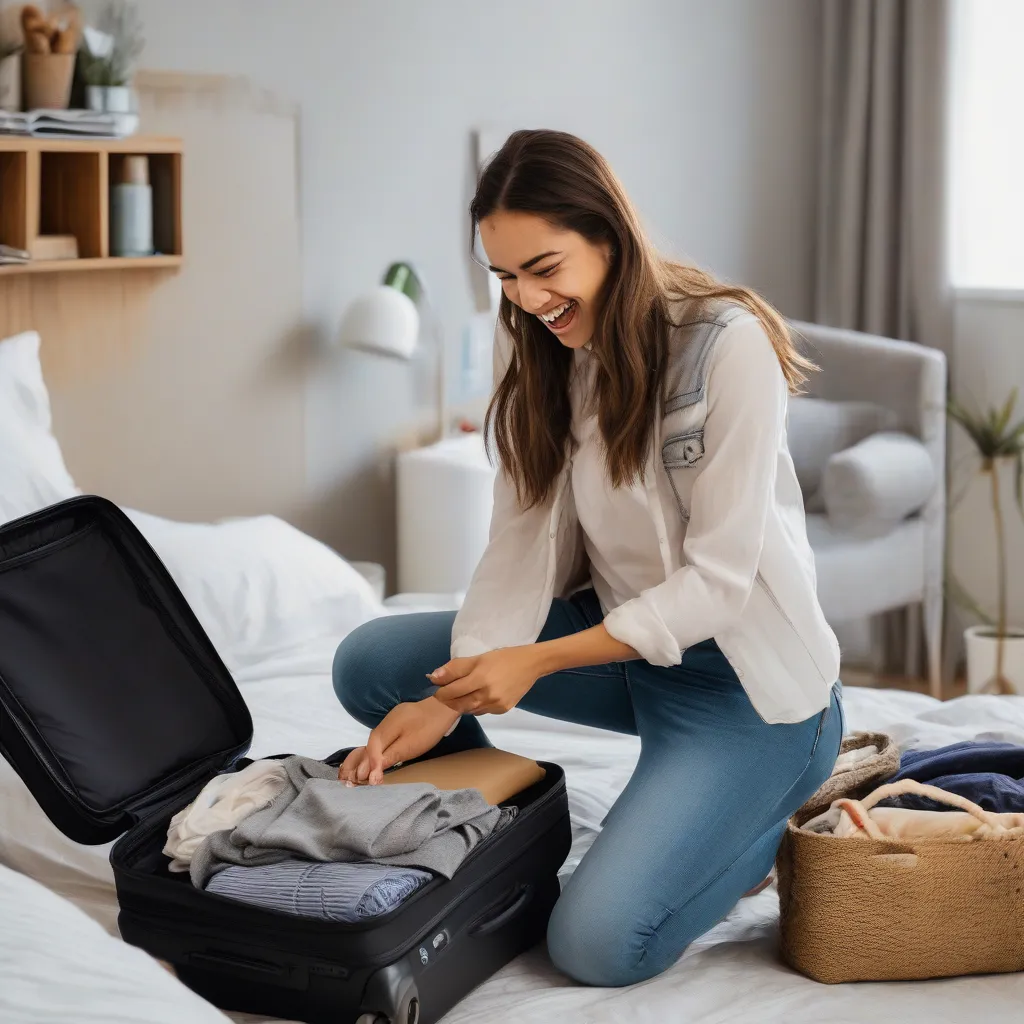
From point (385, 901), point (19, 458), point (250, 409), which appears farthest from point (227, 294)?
point (385, 901)

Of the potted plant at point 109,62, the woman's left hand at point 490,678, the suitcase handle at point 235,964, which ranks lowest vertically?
the suitcase handle at point 235,964

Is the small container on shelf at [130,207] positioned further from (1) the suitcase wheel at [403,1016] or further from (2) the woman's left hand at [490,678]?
(1) the suitcase wheel at [403,1016]

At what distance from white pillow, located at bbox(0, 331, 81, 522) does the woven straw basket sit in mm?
1210

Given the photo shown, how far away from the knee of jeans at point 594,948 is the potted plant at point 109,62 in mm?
1636

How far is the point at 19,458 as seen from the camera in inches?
78.7

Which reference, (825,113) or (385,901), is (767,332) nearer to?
(385,901)

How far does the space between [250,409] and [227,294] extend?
0.78ft

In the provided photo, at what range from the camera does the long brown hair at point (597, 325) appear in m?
1.41

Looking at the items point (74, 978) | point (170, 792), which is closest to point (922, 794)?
point (170, 792)

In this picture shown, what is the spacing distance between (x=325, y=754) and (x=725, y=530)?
642mm

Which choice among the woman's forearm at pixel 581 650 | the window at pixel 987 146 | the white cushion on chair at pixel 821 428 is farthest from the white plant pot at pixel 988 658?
the woman's forearm at pixel 581 650

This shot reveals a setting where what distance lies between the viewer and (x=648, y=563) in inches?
61.5

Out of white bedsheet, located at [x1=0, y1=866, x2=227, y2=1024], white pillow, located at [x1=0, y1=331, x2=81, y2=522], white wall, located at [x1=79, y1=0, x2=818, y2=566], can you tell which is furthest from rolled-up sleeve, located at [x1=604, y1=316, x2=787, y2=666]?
white wall, located at [x1=79, y1=0, x2=818, y2=566]

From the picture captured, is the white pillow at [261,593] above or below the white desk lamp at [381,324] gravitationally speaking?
below
